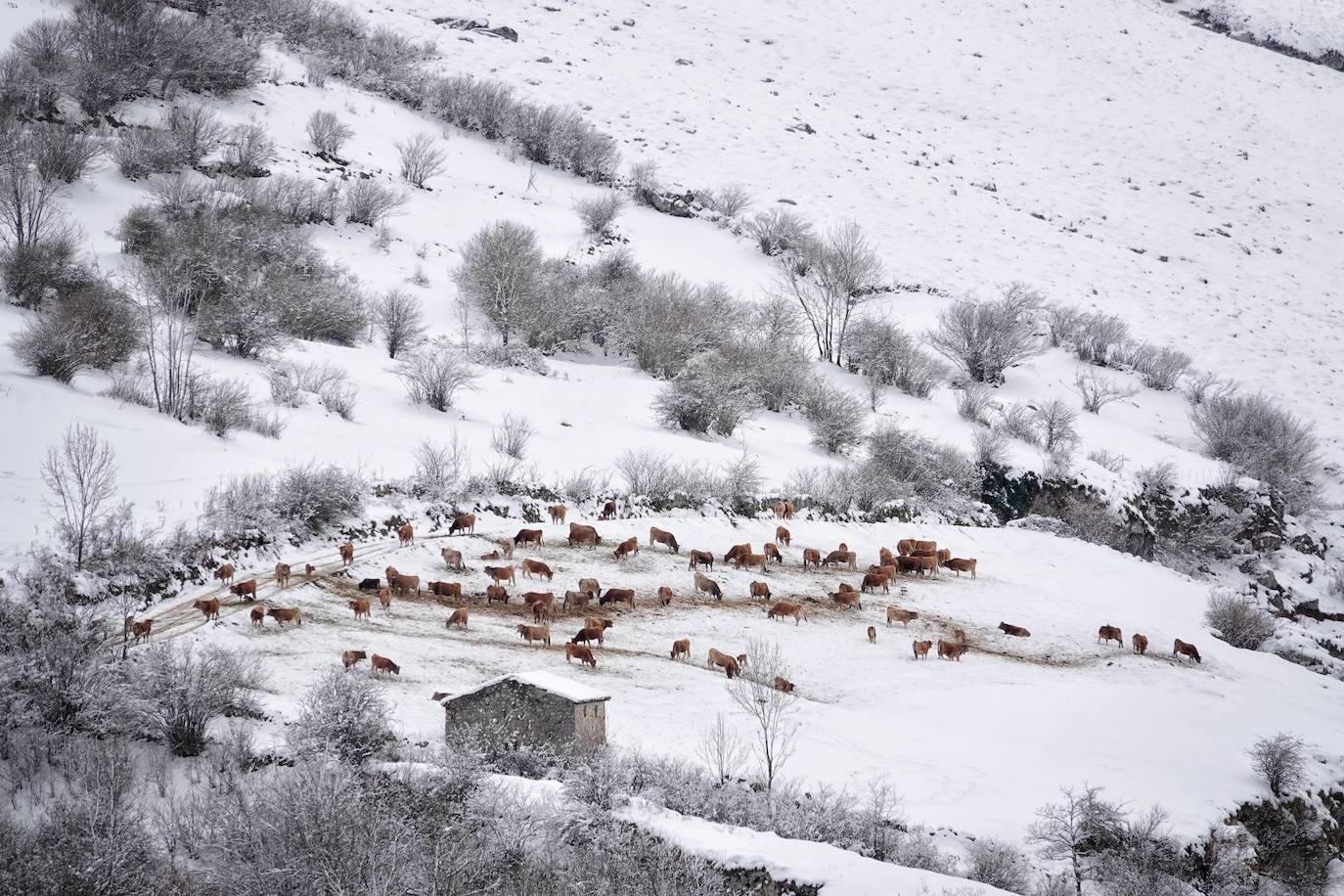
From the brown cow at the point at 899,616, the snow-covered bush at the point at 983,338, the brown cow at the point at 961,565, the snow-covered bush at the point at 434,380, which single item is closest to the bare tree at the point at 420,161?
the snow-covered bush at the point at 434,380

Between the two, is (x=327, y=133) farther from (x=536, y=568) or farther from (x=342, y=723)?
(x=342, y=723)

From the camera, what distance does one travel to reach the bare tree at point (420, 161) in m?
42.1

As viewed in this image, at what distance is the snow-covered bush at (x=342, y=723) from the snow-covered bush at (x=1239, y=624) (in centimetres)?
2011

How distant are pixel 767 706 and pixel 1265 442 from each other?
3091 centimetres

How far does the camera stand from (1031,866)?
11000mm

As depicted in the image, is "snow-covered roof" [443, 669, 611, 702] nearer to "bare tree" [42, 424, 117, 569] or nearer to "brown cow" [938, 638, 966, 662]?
"bare tree" [42, 424, 117, 569]

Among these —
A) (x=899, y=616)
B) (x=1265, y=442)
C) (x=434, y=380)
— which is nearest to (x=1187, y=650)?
(x=899, y=616)

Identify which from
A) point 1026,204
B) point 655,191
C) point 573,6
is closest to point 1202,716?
point 655,191

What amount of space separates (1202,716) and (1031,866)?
7093 mm

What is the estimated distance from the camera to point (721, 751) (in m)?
11.7

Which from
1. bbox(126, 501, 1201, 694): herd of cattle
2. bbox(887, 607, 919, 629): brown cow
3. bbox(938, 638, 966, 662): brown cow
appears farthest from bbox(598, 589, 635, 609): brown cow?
bbox(938, 638, 966, 662): brown cow

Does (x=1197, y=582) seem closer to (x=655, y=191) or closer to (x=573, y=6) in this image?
(x=655, y=191)

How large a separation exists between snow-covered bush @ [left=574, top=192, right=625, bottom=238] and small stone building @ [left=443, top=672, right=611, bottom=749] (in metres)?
34.1

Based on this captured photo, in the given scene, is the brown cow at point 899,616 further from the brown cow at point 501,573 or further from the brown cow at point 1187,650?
the brown cow at point 501,573
